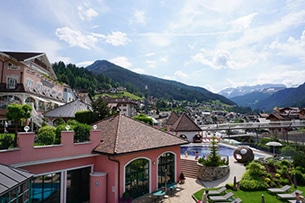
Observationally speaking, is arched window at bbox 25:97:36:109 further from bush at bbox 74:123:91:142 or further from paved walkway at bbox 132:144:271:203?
paved walkway at bbox 132:144:271:203

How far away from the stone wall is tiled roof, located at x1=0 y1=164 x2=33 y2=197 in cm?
1556

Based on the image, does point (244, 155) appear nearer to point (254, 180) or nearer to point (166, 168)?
point (254, 180)

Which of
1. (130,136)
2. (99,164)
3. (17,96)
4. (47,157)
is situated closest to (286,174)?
(130,136)

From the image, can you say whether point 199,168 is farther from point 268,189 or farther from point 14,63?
point 14,63

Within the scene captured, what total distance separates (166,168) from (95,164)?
622cm

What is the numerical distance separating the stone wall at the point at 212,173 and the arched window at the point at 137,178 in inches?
262

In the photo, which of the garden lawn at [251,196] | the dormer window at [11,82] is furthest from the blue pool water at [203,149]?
the dormer window at [11,82]

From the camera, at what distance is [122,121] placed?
1841 cm

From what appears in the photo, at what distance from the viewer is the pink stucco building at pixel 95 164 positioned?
1257cm

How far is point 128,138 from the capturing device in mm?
16031

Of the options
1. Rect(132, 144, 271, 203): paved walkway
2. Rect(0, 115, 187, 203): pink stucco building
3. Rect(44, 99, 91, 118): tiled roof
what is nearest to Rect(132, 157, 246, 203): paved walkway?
Rect(132, 144, 271, 203): paved walkway

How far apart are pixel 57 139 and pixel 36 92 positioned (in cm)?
2496

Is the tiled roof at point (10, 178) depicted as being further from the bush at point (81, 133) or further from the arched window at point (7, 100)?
the arched window at point (7, 100)

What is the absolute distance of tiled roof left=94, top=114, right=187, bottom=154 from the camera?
14781 mm
